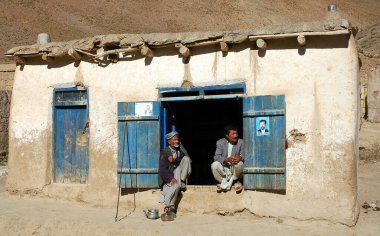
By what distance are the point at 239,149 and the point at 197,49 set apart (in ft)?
5.40

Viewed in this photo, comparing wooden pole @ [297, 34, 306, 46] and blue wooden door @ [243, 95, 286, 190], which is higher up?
wooden pole @ [297, 34, 306, 46]

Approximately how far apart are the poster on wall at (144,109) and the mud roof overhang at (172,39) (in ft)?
2.82

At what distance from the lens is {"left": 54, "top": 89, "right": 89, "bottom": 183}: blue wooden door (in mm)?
9203

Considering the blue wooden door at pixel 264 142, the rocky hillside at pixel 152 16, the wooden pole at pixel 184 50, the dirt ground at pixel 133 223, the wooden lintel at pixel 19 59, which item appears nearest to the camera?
the dirt ground at pixel 133 223

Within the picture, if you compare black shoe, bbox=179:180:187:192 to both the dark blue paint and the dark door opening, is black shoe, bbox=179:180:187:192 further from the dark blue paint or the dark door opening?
the dark door opening

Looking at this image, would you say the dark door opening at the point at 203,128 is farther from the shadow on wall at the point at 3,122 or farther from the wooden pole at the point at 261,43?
the shadow on wall at the point at 3,122

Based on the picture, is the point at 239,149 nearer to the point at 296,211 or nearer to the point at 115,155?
the point at 296,211

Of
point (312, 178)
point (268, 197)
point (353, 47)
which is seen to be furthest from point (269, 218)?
point (353, 47)

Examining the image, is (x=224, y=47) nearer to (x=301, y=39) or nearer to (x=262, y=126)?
(x=301, y=39)

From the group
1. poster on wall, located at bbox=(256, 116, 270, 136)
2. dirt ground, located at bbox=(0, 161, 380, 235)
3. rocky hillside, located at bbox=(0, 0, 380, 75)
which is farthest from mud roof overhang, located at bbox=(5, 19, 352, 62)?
rocky hillside, located at bbox=(0, 0, 380, 75)

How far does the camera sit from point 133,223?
780 centimetres

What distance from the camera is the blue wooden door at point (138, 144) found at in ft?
27.6

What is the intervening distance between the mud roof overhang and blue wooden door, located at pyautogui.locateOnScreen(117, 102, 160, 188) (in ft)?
3.12

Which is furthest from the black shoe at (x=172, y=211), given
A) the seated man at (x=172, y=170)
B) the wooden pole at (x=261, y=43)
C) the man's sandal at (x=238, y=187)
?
the wooden pole at (x=261, y=43)
